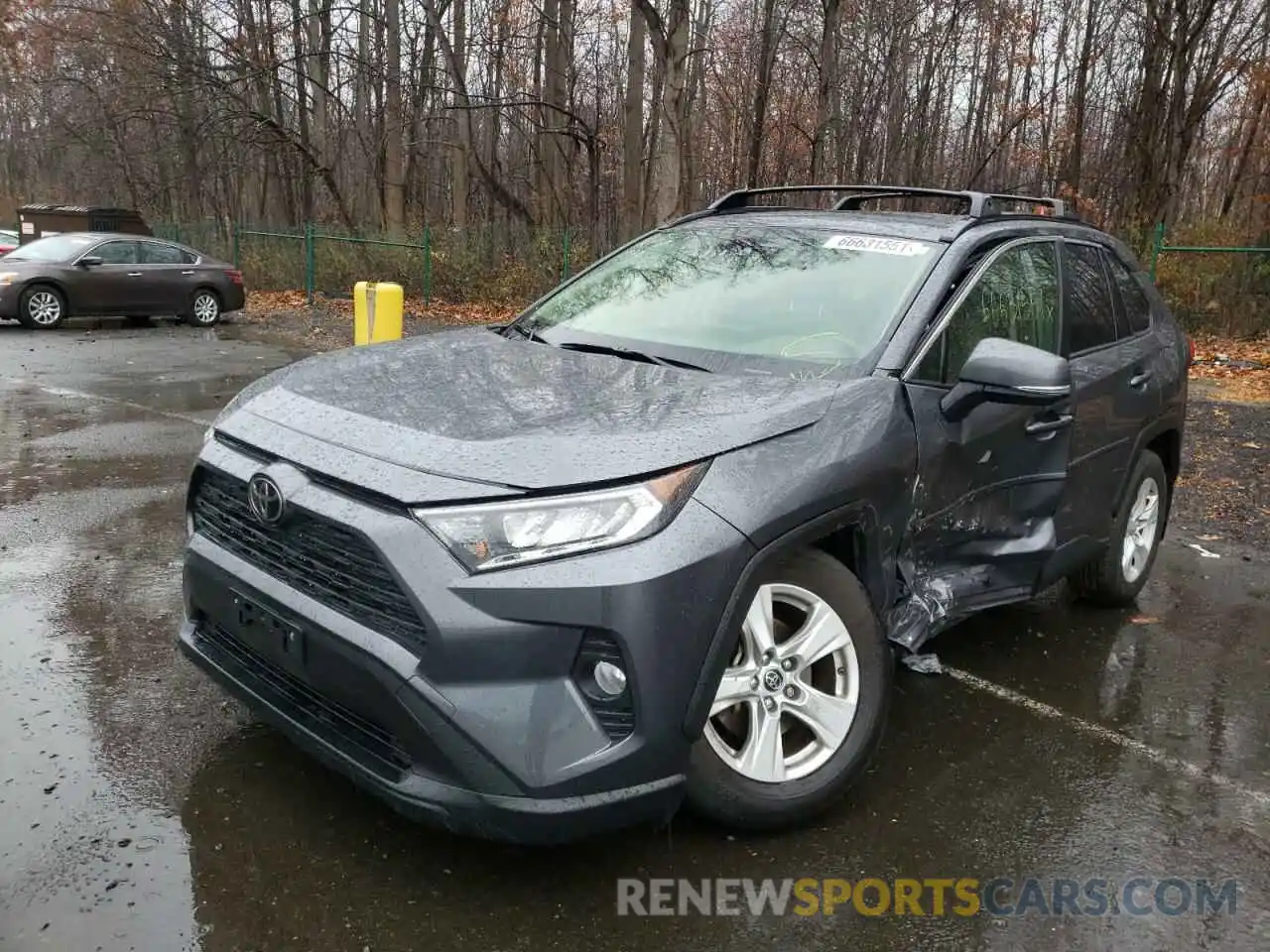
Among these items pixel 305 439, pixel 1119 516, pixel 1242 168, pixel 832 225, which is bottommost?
pixel 1119 516

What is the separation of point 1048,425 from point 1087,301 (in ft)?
3.10

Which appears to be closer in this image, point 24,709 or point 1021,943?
point 1021,943

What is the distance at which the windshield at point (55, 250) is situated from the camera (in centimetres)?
1570

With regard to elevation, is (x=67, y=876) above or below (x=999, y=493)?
below

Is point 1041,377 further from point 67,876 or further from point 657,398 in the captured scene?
point 67,876

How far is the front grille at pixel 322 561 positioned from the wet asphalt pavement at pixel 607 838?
2.47 feet

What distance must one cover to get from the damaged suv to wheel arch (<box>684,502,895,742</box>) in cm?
1

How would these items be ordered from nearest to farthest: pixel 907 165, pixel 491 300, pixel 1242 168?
pixel 491 300 → pixel 1242 168 → pixel 907 165

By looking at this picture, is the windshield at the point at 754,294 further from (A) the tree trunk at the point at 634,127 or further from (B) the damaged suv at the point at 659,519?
(A) the tree trunk at the point at 634,127

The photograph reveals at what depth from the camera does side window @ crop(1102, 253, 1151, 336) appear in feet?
15.8

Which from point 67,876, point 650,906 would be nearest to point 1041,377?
point 650,906

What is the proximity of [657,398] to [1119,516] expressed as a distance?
8.96ft

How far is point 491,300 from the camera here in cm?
1998

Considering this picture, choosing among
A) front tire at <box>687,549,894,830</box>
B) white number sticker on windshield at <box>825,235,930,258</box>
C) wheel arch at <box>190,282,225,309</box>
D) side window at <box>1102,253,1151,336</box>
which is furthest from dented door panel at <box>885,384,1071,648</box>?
wheel arch at <box>190,282,225,309</box>
